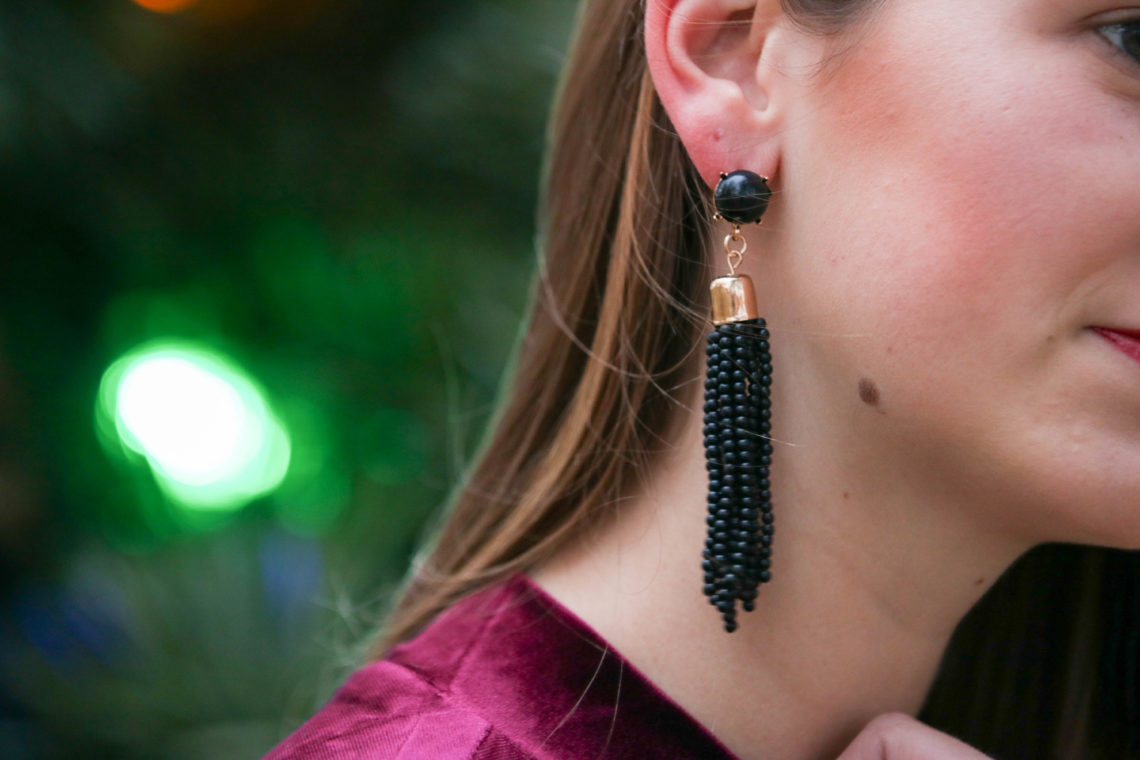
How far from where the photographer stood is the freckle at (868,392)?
87cm

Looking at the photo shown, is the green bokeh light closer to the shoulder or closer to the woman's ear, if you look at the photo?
the shoulder

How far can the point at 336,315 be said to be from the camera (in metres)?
1.58

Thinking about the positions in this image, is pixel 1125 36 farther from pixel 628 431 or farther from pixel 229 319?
pixel 229 319

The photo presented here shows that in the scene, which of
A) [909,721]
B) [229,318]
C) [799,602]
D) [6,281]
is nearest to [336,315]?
[229,318]

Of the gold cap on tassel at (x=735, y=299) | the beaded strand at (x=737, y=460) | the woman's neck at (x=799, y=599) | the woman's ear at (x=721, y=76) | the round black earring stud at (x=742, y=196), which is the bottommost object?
the woman's neck at (x=799, y=599)

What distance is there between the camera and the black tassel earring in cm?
87

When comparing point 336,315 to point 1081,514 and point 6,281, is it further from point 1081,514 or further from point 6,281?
point 1081,514

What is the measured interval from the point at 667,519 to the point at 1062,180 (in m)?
0.49

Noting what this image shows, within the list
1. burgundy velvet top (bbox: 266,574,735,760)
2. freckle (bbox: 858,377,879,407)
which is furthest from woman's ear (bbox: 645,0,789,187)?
burgundy velvet top (bbox: 266,574,735,760)

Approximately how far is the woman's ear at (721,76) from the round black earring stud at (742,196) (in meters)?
0.02

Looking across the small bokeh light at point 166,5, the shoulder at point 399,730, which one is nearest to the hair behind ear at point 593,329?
the shoulder at point 399,730

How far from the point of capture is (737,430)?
88cm

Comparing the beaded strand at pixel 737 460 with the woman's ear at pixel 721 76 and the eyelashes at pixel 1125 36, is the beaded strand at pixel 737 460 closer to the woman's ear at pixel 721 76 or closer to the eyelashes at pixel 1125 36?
the woman's ear at pixel 721 76

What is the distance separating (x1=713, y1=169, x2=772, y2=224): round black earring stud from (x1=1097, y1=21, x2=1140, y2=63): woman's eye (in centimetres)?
29
